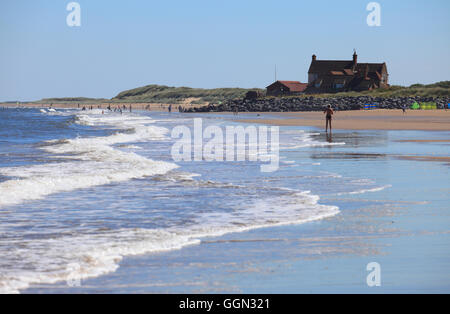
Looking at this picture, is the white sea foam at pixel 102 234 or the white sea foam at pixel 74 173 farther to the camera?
the white sea foam at pixel 74 173

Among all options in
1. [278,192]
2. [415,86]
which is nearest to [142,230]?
[278,192]

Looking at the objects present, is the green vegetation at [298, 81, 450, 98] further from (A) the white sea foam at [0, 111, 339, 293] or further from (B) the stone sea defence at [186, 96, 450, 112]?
(A) the white sea foam at [0, 111, 339, 293]

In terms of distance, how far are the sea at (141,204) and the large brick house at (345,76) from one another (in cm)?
10167

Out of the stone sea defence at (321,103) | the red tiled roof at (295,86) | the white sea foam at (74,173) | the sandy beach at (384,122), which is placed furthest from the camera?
the red tiled roof at (295,86)

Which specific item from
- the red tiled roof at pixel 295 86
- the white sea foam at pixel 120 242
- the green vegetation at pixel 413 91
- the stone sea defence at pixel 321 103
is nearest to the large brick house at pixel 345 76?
the green vegetation at pixel 413 91

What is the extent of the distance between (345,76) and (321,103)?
20812 millimetres

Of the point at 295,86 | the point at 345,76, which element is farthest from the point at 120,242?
the point at 295,86

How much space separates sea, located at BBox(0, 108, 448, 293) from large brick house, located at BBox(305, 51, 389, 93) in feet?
334

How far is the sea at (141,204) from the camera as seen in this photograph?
796 centimetres

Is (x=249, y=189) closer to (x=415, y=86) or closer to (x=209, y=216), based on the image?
(x=209, y=216)

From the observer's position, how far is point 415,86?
114 meters

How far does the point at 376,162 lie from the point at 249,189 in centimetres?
664

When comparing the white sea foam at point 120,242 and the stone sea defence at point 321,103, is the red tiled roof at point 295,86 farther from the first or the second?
the white sea foam at point 120,242
